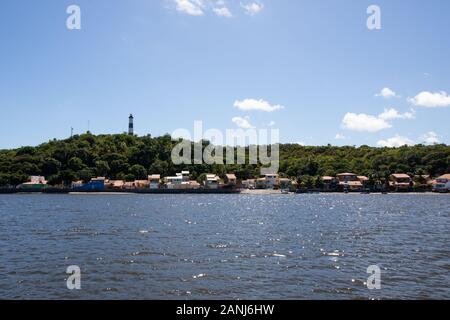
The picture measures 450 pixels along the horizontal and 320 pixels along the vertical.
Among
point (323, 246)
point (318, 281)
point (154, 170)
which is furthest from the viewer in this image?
point (154, 170)

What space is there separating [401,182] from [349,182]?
17.3 m

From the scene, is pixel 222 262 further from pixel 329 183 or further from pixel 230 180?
pixel 329 183

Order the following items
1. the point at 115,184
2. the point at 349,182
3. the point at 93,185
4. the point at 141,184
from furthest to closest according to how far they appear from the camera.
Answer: the point at 349,182 → the point at 141,184 → the point at 115,184 → the point at 93,185

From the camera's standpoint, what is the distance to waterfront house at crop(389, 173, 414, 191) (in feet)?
461

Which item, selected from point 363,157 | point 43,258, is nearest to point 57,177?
point 363,157

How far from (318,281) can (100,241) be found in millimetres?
16214

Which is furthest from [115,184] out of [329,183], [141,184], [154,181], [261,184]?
[329,183]

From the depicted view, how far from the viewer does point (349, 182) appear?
14850 centimetres

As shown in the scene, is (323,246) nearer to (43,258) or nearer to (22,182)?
(43,258)

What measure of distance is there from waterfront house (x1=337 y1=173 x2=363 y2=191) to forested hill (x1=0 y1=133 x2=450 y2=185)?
5.40 meters

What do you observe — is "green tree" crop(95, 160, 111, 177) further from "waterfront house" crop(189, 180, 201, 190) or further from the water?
the water

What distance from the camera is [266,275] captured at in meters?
17.9

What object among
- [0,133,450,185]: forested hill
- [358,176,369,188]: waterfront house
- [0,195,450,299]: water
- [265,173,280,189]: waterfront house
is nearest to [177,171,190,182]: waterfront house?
[0,133,450,185]: forested hill
